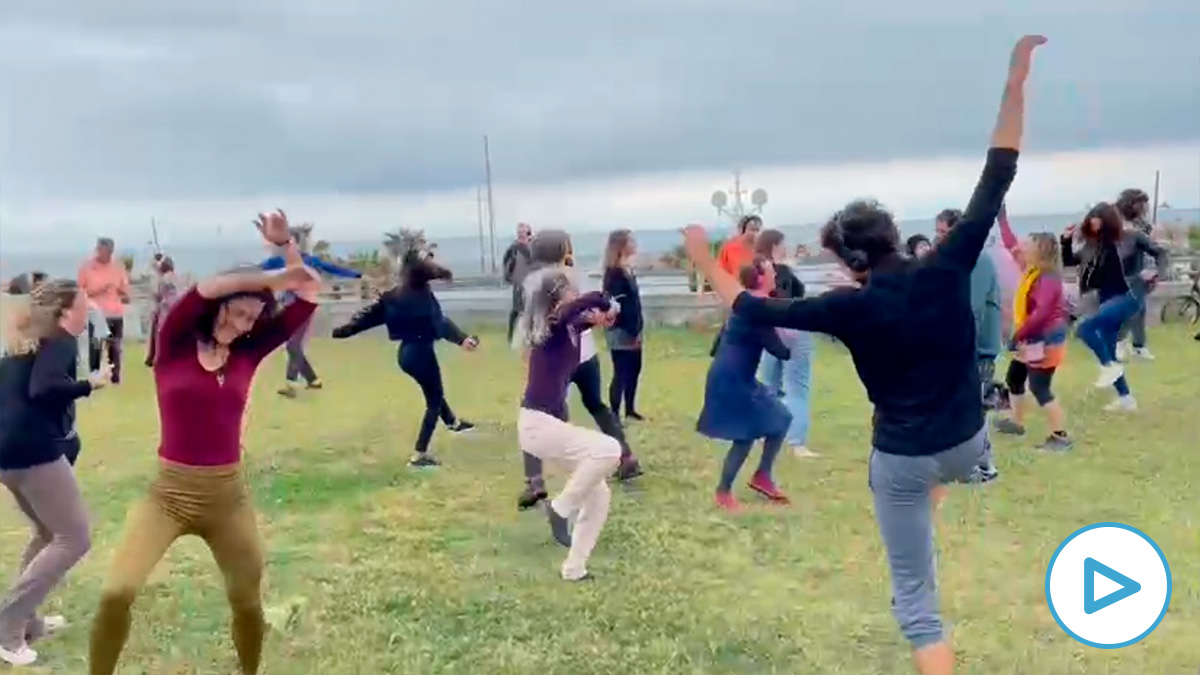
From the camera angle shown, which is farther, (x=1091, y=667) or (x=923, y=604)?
(x=1091, y=667)

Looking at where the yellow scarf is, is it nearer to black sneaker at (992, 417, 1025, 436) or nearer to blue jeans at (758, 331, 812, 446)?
black sneaker at (992, 417, 1025, 436)

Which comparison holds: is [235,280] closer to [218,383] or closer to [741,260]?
[218,383]

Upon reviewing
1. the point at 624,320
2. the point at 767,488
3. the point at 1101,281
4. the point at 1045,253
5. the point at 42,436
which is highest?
the point at 1045,253

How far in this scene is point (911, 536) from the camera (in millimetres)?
4500

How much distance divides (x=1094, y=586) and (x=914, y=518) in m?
0.67

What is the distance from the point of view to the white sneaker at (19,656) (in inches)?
214

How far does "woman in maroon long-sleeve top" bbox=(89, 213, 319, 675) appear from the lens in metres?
4.54

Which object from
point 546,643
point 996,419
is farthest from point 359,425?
point 546,643

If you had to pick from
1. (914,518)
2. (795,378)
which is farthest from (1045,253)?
(914,518)

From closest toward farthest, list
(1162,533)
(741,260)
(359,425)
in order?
(1162,533), (741,260), (359,425)

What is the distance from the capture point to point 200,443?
4.58m

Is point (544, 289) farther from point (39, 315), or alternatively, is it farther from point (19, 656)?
point (19, 656)

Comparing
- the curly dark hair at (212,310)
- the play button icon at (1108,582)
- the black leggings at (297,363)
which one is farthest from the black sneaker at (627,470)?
the black leggings at (297,363)

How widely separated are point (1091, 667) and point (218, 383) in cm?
362
